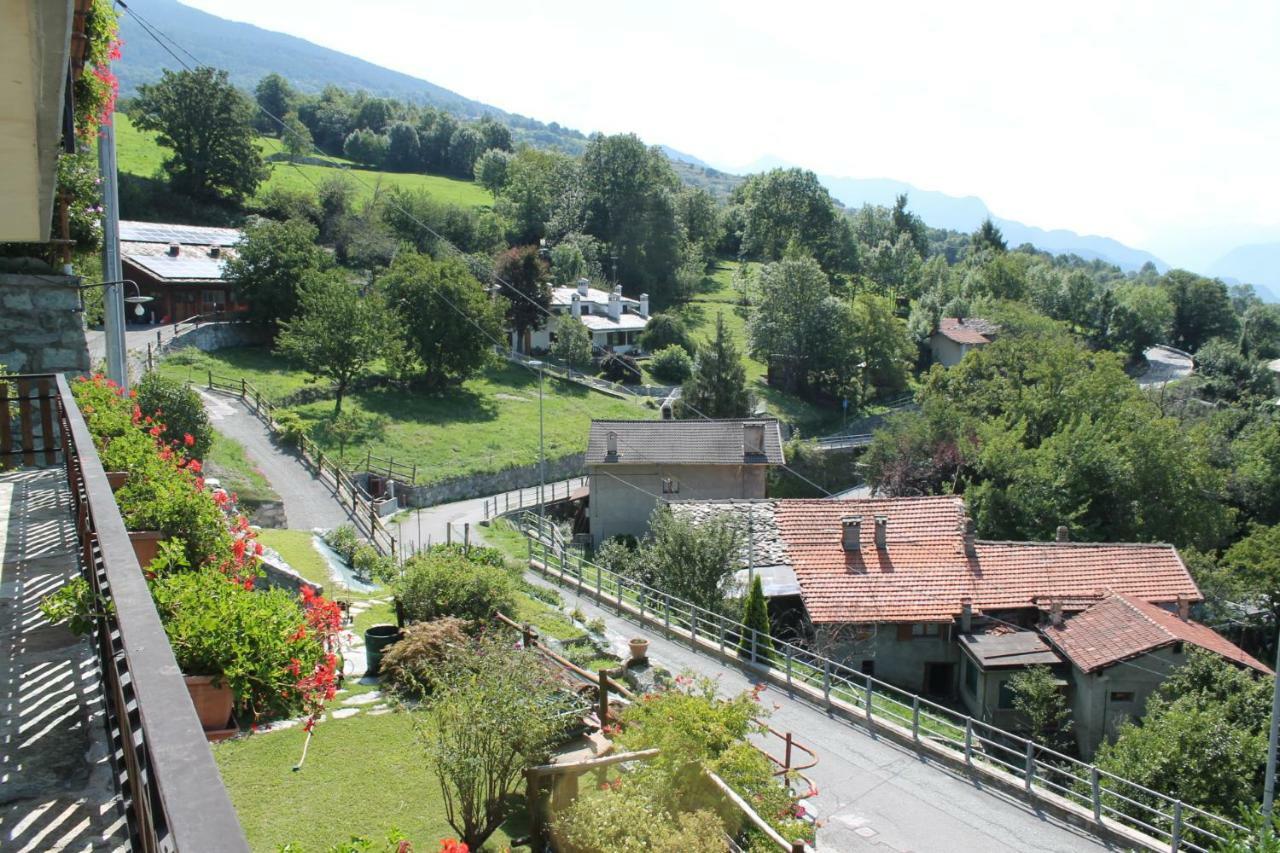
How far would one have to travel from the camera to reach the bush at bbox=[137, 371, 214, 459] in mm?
26422

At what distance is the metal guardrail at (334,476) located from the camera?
2659 centimetres

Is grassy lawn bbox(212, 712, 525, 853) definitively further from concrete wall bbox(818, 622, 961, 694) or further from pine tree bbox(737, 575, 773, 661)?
concrete wall bbox(818, 622, 961, 694)

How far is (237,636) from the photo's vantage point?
19.2 feet

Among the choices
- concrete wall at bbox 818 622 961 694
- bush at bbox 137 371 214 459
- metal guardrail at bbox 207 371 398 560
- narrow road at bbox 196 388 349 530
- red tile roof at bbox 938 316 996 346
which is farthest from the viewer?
red tile roof at bbox 938 316 996 346

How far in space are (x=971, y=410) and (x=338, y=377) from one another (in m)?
35.1

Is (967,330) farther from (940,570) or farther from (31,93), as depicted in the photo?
(31,93)

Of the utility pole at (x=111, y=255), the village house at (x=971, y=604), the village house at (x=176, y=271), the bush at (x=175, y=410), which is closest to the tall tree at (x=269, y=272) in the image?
the village house at (x=176, y=271)

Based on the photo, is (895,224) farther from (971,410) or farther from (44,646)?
Result: (44,646)

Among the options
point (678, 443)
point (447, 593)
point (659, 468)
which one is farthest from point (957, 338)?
point (447, 593)

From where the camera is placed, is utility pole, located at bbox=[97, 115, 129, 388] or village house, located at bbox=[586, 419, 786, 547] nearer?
utility pole, located at bbox=[97, 115, 129, 388]

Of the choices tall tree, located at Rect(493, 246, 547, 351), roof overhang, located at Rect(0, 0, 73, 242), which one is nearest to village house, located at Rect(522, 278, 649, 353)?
tall tree, located at Rect(493, 246, 547, 351)

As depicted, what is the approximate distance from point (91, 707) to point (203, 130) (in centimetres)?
6951

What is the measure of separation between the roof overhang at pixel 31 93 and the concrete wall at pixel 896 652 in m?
22.2

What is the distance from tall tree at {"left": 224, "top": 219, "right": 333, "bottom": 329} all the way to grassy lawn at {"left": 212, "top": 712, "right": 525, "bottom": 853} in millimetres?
42460
